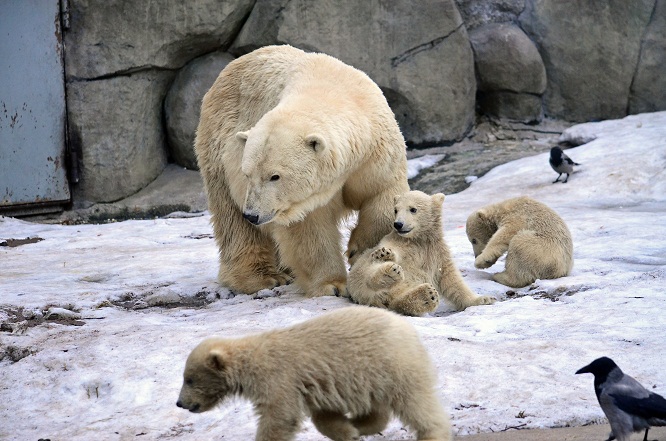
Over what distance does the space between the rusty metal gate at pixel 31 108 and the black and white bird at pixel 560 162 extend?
19.0 feet

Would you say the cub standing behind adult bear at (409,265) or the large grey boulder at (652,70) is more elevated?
the large grey boulder at (652,70)

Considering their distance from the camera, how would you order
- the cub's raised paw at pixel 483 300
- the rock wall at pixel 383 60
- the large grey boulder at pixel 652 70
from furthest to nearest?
the large grey boulder at pixel 652 70, the rock wall at pixel 383 60, the cub's raised paw at pixel 483 300

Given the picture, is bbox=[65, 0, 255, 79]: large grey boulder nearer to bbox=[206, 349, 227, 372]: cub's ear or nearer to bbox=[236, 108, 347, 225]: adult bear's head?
bbox=[236, 108, 347, 225]: adult bear's head

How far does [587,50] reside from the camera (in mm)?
12375

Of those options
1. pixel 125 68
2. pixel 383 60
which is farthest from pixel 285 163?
pixel 383 60

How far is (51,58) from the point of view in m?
10.6

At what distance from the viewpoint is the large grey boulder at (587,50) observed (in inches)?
479

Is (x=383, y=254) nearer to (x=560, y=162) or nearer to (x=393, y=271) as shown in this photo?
(x=393, y=271)

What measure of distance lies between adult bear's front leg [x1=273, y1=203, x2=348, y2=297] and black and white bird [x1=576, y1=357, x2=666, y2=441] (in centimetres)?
271

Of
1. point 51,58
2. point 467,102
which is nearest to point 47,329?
point 51,58

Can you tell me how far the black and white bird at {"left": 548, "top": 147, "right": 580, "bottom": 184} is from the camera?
9.03 m

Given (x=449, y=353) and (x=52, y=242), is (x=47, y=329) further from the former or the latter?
(x=52, y=242)

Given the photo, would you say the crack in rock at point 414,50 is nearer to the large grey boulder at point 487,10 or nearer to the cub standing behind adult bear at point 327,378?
the large grey boulder at point 487,10

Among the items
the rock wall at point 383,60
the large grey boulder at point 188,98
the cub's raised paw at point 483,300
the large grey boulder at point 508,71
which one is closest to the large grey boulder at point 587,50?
the rock wall at point 383,60
